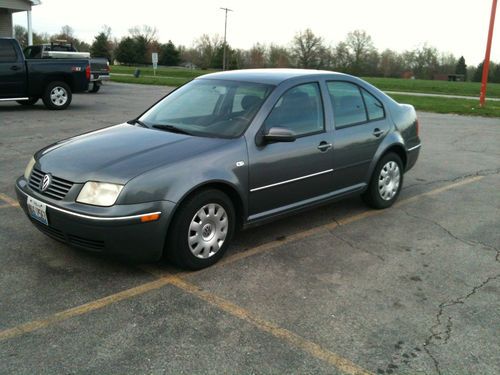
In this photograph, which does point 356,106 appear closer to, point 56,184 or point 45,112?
point 56,184

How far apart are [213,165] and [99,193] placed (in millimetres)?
888

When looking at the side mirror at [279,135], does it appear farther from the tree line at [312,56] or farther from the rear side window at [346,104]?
the tree line at [312,56]

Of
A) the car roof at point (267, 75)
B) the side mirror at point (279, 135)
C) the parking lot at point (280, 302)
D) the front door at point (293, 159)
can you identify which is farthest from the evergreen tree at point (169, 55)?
the side mirror at point (279, 135)

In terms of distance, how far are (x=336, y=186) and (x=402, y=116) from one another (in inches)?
59.7

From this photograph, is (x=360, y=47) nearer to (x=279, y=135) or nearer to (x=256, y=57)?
(x=256, y=57)

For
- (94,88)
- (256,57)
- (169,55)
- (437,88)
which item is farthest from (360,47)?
(94,88)

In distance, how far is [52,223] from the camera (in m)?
3.79

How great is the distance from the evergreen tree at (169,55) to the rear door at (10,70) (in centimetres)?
7848

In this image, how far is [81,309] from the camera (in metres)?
3.41

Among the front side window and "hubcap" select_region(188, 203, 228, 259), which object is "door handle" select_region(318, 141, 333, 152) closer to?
the front side window

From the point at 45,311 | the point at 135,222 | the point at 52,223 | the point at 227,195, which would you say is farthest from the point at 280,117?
the point at 45,311

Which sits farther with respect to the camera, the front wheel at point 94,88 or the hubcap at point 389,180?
the front wheel at point 94,88

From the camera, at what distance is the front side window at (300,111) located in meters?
4.59

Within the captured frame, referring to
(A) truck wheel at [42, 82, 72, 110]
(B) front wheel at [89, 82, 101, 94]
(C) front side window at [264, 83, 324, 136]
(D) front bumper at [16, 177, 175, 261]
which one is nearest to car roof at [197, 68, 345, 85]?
(C) front side window at [264, 83, 324, 136]
